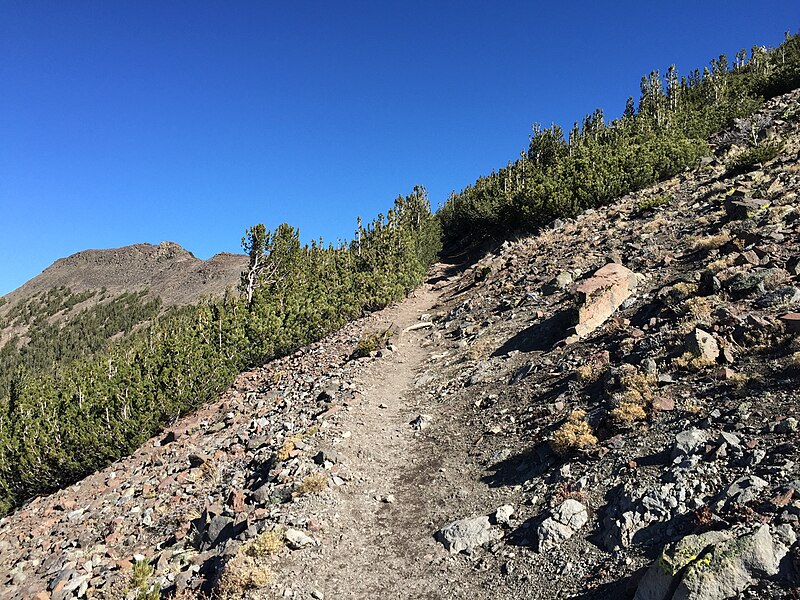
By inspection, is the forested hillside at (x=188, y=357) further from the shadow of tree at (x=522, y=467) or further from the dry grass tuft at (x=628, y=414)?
the dry grass tuft at (x=628, y=414)

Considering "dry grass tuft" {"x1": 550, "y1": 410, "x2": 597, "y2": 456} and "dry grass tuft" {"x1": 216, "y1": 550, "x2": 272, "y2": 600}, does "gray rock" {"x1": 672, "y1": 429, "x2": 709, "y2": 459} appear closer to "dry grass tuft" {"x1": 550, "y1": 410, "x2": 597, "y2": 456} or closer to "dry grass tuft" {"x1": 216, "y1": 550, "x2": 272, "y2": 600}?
"dry grass tuft" {"x1": 550, "y1": 410, "x2": 597, "y2": 456}

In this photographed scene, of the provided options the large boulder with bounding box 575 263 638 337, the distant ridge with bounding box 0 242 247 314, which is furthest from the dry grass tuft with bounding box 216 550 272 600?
the distant ridge with bounding box 0 242 247 314

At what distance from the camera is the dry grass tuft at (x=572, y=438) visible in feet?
31.7

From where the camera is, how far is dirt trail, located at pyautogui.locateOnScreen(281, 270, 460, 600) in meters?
8.02

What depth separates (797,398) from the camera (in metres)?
8.16

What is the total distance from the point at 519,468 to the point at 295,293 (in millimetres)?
21847

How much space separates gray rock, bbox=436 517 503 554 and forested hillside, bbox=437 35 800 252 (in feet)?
101

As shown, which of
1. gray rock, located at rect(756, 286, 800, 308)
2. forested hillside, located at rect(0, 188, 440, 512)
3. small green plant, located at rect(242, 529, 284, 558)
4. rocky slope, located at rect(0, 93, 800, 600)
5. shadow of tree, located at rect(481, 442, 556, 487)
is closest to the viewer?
rocky slope, located at rect(0, 93, 800, 600)

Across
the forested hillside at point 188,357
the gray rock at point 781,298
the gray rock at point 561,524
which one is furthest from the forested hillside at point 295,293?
the gray rock at point 781,298

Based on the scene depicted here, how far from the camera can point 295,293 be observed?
96.5 feet

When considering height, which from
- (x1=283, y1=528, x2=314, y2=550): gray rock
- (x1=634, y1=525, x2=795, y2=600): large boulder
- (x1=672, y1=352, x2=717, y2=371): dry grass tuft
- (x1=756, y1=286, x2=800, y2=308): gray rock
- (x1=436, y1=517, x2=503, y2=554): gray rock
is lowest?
(x1=436, y1=517, x2=503, y2=554): gray rock

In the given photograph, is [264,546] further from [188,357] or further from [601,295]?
[188,357]

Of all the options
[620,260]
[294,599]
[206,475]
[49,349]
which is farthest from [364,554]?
[49,349]

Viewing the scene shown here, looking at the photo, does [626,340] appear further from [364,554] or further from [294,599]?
[294,599]
